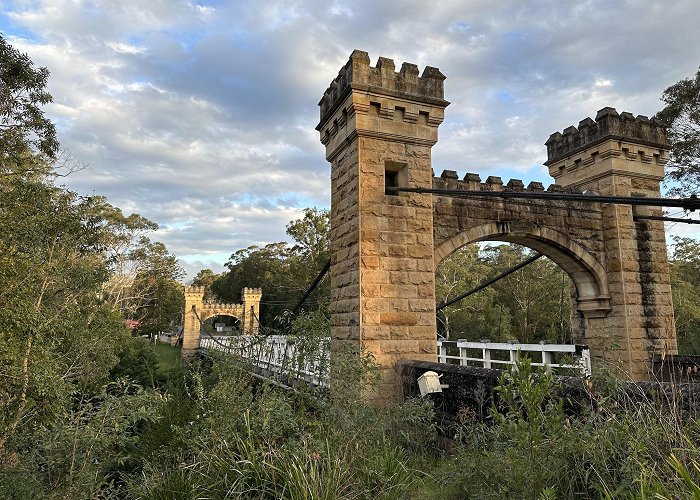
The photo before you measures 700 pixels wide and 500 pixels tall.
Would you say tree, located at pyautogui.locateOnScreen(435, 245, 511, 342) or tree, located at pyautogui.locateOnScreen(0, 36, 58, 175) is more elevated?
tree, located at pyautogui.locateOnScreen(0, 36, 58, 175)

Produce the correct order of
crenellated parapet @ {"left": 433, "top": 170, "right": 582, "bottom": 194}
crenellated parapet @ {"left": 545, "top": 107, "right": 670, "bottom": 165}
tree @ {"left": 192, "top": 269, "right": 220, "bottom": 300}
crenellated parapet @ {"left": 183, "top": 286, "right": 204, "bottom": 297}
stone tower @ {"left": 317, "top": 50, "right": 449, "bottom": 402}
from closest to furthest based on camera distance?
stone tower @ {"left": 317, "top": 50, "right": 449, "bottom": 402}
crenellated parapet @ {"left": 433, "top": 170, "right": 582, "bottom": 194}
crenellated parapet @ {"left": 545, "top": 107, "right": 670, "bottom": 165}
crenellated parapet @ {"left": 183, "top": 286, "right": 204, "bottom": 297}
tree @ {"left": 192, "top": 269, "right": 220, "bottom": 300}

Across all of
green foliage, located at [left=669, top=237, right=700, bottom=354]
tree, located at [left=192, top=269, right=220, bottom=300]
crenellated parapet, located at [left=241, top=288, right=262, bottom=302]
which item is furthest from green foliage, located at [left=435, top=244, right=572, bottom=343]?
tree, located at [left=192, top=269, right=220, bottom=300]

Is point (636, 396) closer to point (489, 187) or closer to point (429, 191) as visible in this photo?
point (429, 191)

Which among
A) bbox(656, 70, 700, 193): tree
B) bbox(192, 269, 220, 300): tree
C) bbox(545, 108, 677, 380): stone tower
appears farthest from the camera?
bbox(192, 269, 220, 300): tree

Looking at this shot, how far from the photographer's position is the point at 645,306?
24.6 feet

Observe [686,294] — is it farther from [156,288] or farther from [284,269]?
[156,288]

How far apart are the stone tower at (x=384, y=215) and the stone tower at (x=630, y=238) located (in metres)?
3.24

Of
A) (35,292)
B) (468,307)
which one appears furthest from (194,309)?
(35,292)

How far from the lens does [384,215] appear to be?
584 centimetres

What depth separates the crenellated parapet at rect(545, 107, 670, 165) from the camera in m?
7.66

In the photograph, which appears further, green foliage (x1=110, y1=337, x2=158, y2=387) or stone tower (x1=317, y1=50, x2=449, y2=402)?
green foliage (x1=110, y1=337, x2=158, y2=387)

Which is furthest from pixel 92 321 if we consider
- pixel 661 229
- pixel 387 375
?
pixel 661 229

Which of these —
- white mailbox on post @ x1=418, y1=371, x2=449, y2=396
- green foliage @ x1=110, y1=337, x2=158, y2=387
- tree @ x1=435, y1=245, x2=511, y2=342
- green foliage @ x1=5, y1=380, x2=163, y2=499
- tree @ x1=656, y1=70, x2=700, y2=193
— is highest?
tree @ x1=656, y1=70, x2=700, y2=193

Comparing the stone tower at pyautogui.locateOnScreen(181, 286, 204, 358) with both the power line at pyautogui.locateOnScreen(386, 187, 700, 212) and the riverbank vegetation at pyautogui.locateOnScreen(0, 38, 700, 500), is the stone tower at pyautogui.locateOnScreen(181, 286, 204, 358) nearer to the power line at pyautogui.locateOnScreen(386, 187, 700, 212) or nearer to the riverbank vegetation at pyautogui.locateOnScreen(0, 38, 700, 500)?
the riverbank vegetation at pyautogui.locateOnScreen(0, 38, 700, 500)
